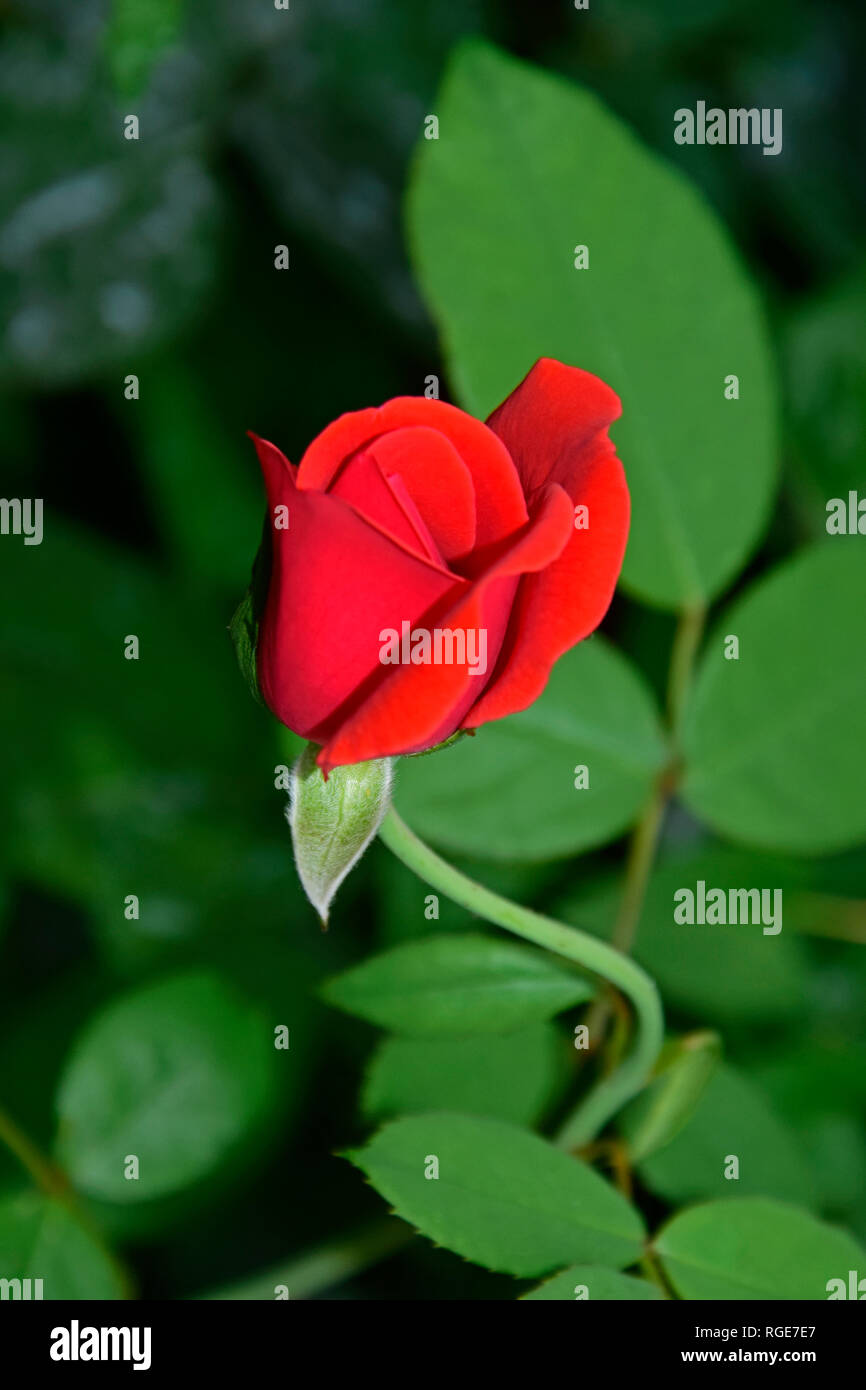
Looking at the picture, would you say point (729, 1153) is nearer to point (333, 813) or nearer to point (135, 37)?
point (333, 813)

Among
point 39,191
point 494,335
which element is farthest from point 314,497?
point 39,191

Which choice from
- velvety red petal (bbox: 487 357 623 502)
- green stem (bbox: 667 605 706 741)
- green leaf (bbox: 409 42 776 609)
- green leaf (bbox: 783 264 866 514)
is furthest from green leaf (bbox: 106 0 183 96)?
green leaf (bbox: 783 264 866 514)

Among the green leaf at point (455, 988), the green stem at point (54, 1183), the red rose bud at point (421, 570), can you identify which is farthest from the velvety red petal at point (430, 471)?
the green stem at point (54, 1183)

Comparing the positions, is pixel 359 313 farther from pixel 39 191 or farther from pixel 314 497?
pixel 314 497

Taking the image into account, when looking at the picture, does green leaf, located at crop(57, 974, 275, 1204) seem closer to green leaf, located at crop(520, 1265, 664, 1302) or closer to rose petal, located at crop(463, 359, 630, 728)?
green leaf, located at crop(520, 1265, 664, 1302)
